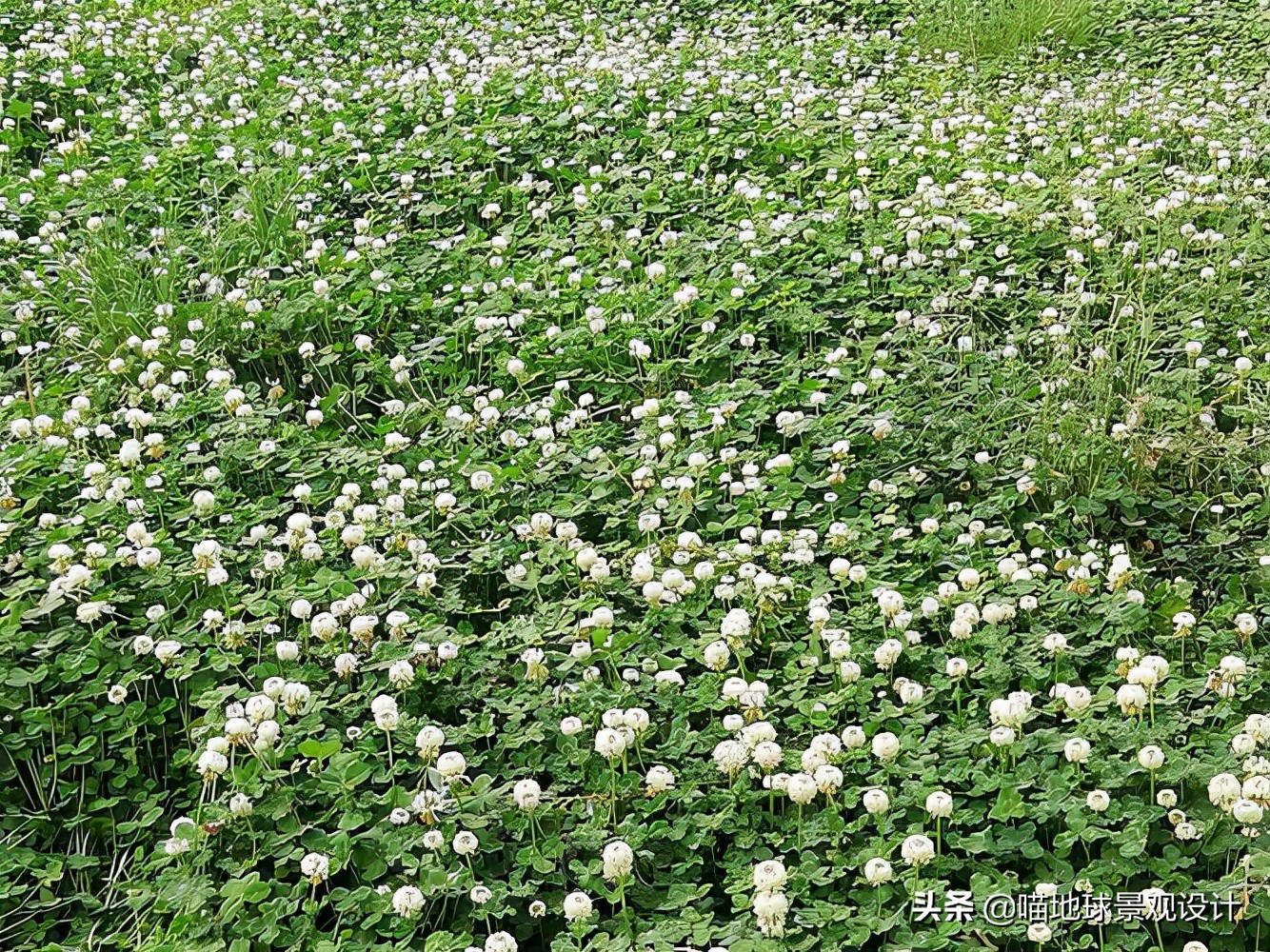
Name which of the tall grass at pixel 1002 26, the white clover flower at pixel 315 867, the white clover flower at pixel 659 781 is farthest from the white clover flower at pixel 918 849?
the tall grass at pixel 1002 26

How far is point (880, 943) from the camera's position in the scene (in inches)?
91.7

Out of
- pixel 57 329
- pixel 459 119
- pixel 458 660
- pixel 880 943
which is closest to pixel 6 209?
pixel 57 329

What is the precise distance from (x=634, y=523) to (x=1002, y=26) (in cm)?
525

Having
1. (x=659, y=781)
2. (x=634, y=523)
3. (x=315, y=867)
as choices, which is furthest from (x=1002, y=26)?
(x=315, y=867)

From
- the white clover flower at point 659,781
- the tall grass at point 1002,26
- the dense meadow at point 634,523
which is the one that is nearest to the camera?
the dense meadow at point 634,523

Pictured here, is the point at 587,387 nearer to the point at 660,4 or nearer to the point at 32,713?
the point at 32,713

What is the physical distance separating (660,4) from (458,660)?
20.9 feet

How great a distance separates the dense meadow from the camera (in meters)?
2.47

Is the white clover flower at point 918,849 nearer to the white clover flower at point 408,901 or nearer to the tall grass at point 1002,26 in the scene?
the white clover flower at point 408,901

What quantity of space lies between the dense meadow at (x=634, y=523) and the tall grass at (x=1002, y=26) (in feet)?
4.12

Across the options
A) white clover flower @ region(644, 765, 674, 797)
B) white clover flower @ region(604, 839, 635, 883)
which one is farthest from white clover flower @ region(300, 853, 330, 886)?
white clover flower @ region(644, 765, 674, 797)

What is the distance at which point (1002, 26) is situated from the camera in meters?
7.46

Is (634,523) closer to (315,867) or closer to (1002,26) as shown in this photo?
(315,867)

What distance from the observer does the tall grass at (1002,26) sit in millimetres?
7398
